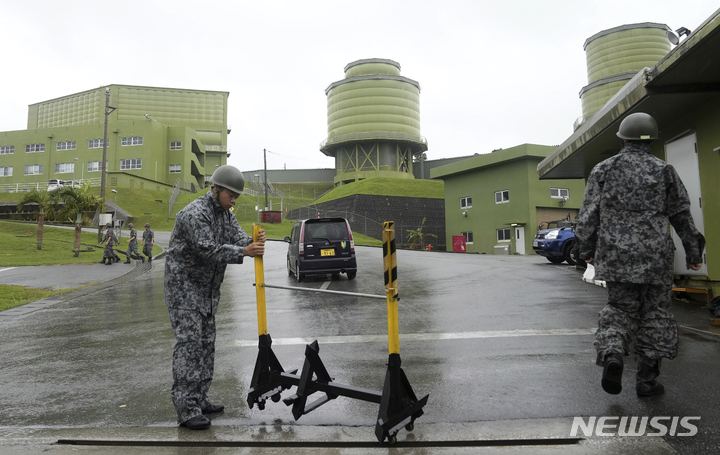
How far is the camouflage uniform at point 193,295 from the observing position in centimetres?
363

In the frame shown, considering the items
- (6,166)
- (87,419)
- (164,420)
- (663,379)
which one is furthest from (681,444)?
(6,166)

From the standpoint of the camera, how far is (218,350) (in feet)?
19.7

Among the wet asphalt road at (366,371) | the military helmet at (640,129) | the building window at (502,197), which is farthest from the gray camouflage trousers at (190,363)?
the building window at (502,197)

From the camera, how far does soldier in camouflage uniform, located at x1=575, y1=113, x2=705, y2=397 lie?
3.77 metres

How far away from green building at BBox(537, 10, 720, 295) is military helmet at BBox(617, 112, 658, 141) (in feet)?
9.92

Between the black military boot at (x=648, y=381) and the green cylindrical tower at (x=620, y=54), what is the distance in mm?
76479

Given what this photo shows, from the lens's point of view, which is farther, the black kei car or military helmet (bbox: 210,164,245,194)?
the black kei car

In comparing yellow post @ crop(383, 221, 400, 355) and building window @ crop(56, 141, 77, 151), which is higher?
building window @ crop(56, 141, 77, 151)

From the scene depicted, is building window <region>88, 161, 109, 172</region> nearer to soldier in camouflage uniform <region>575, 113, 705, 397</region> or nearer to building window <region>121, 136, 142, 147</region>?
building window <region>121, 136, 142, 147</region>

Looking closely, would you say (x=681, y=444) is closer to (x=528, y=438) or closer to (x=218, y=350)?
(x=528, y=438)

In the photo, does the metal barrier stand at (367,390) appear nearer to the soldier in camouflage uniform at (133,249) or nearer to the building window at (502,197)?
the soldier in camouflage uniform at (133,249)

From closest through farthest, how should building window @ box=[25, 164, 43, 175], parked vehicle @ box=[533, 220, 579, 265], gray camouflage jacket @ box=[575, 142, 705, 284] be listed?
gray camouflage jacket @ box=[575, 142, 705, 284] < parked vehicle @ box=[533, 220, 579, 265] < building window @ box=[25, 164, 43, 175]

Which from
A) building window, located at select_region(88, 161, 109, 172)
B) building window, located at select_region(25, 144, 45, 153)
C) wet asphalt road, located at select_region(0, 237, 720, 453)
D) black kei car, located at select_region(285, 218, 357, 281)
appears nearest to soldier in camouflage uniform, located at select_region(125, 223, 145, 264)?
black kei car, located at select_region(285, 218, 357, 281)

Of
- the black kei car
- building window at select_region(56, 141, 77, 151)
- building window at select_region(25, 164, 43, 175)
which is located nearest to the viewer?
the black kei car
